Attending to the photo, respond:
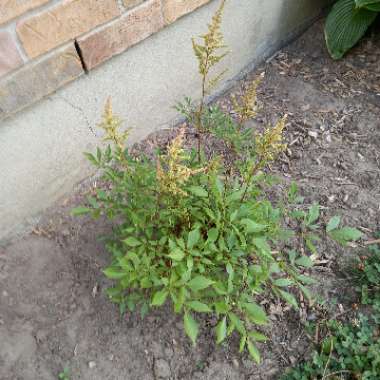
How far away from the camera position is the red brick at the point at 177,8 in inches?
73.5

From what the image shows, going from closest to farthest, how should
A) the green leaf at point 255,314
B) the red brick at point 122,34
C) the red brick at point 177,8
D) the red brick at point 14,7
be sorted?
the green leaf at point 255,314 < the red brick at point 14,7 < the red brick at point 122,34 < the red brick at point 177,8

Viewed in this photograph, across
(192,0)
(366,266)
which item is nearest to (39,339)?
(366,266)

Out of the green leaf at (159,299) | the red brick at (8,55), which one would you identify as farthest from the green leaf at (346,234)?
the red brick at (8,55)

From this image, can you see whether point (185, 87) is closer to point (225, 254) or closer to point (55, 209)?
point (55, 209)

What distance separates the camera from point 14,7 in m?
1.40

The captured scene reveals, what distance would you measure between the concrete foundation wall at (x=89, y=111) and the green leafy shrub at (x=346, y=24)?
506mm

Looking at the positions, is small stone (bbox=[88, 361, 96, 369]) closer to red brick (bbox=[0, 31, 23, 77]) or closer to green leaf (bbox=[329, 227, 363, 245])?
green leaf (bbox=[329, 227, 363, 245])

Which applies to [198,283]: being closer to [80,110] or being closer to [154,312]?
[154,312]

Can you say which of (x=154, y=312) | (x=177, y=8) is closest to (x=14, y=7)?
(x=177, y=8)

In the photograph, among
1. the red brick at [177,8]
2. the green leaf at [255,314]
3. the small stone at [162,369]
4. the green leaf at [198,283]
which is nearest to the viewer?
the green leaf at [198,283]

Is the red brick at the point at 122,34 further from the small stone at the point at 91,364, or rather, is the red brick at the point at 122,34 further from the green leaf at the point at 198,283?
the small stone at the point at 91,364

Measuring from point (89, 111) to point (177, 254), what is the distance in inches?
40.0

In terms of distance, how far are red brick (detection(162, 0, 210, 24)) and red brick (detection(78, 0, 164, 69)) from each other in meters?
0.04

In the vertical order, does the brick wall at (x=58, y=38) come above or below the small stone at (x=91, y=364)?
above
